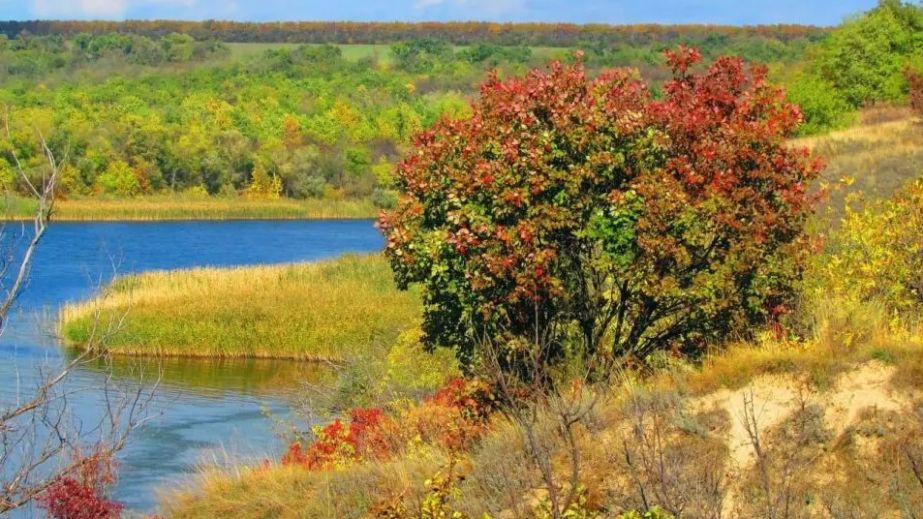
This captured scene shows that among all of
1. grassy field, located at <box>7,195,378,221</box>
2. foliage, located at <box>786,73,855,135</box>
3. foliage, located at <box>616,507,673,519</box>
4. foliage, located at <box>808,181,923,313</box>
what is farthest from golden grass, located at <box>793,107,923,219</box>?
grassy field, located at <box>7,195,378,221</box>

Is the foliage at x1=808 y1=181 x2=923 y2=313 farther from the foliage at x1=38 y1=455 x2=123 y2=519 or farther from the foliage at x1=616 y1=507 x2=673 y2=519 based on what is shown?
the foliage at x1=38 y1=455 x2=123 y2=519

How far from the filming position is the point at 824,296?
50.8 ft

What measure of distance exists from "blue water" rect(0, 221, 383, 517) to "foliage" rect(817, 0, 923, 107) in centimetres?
2243

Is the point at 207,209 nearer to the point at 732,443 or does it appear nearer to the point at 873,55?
the point at 873,55

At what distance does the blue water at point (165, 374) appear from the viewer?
71.4ft

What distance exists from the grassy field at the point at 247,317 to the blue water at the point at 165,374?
27.3 inches

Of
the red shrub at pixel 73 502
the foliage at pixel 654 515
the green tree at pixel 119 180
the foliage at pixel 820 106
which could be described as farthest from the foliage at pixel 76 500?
the green tree at pixel 119 180

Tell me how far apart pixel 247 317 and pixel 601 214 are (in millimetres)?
21843

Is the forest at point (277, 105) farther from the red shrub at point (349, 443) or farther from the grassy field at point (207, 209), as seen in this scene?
the red shrub at point (349, 443)

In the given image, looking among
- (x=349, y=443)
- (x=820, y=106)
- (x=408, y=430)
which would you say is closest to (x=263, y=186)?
(x=820, y=106)

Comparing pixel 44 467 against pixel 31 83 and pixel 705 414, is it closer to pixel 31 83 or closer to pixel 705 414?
pixel 705 414

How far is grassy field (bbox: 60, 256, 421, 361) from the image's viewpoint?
34.3m

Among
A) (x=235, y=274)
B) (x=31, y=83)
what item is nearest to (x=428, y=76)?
(x=31, y=83)

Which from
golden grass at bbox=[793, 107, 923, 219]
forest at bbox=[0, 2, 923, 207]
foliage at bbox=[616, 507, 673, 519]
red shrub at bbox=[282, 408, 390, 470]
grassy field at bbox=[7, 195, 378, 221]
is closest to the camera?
foliage at bbox=[616, 507, 673, 519]
